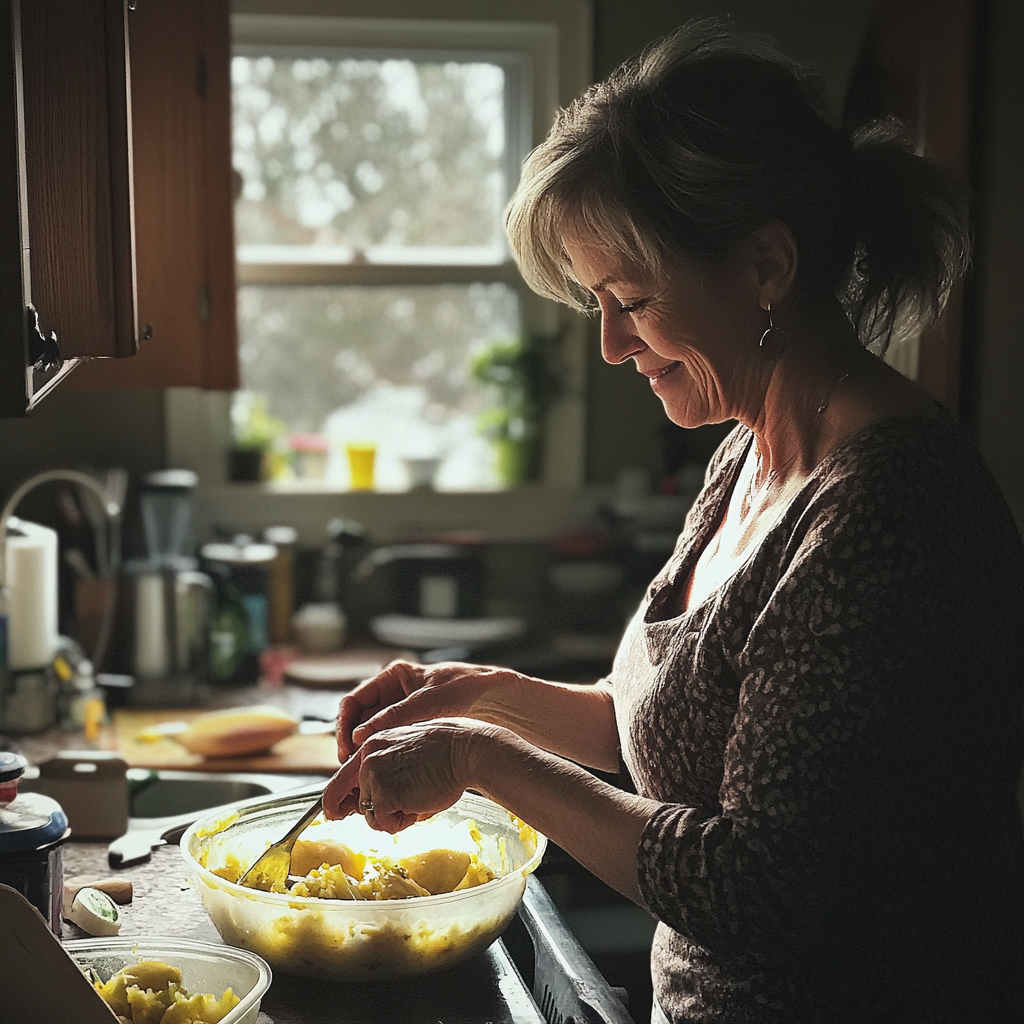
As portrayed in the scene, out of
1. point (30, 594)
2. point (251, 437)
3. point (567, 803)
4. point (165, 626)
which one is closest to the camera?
point (567, 803)

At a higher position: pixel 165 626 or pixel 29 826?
pixel 29 826

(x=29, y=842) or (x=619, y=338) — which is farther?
(x=619, y=338)

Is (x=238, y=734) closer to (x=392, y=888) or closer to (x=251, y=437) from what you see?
(x=392, y=888)

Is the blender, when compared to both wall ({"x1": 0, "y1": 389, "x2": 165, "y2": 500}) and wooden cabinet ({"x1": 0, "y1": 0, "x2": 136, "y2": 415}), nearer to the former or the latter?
wall ({"x1": 0, "y1": 389, "x2": 165, "y2": 500})

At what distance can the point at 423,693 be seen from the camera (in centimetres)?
140

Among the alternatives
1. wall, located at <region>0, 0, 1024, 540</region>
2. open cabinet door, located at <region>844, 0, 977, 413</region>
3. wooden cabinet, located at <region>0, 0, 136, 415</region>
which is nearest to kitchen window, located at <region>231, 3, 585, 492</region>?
wall, located at <region>0, 0, 1024, 540</region>

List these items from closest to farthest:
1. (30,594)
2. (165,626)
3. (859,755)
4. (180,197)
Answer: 1. (859,755)
2. (180,197)
3. (30,594)
4. (165,626)

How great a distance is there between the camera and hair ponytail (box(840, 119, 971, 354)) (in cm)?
125

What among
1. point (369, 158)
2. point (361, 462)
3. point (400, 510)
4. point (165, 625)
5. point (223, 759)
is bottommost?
point (223, 759)

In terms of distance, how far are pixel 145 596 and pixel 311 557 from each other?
59 cm

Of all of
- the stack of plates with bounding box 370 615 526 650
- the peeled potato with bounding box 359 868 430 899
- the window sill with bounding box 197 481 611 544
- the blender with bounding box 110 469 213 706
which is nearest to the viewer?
the peeled potato with bounding box 359 868 430 899

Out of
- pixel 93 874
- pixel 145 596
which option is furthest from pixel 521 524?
pixel 93 874

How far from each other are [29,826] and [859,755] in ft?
2.38

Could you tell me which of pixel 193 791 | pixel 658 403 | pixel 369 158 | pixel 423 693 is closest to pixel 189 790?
pixel 193 791
